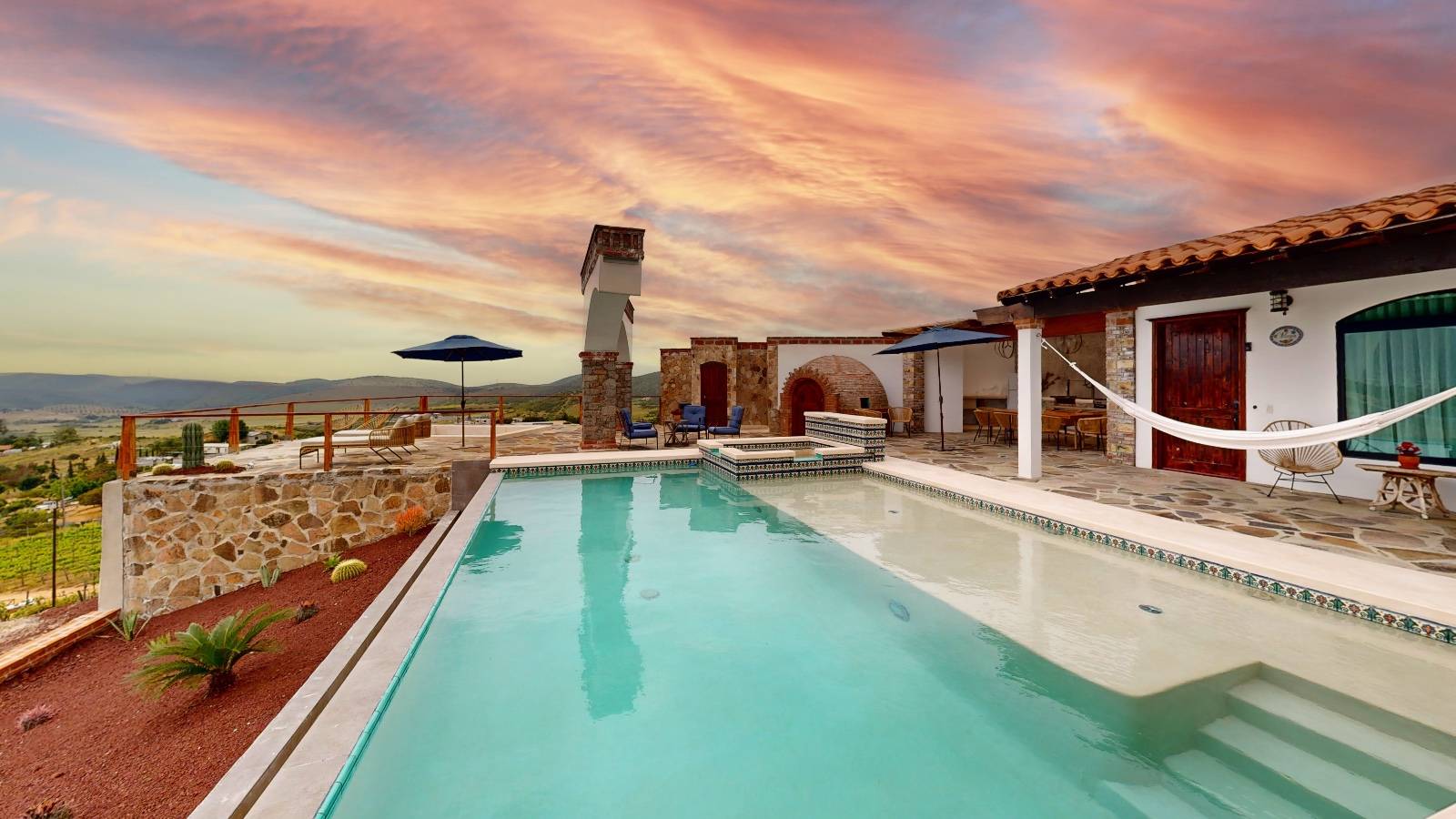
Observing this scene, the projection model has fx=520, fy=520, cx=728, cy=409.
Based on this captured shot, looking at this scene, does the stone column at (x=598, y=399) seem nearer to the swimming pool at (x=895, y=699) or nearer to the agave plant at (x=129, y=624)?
the swimming pool at (x=895, y=699)

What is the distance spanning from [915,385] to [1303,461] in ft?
26.4

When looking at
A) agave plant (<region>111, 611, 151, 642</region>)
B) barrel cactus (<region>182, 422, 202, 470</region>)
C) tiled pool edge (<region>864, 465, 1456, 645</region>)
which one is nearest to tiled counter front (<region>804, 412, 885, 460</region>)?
tiled pool edge (<region>864, 465, 1456, 645</region>)

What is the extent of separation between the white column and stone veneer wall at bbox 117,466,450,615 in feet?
28.7

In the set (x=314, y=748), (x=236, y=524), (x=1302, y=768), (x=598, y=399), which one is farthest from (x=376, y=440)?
(x=1302, y=768)

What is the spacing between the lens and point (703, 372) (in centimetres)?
1518

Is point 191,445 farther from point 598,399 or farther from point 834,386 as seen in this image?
point 834,386

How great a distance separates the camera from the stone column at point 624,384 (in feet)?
39.0

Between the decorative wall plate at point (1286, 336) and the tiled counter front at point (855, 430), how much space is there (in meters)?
4.94

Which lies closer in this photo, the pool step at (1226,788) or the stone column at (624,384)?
the pool step at (1226,788)

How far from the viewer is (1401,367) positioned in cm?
564


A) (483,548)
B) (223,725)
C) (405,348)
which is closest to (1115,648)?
(483,548)

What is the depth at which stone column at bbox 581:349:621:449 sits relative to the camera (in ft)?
33.8

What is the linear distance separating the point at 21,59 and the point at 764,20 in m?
10.6

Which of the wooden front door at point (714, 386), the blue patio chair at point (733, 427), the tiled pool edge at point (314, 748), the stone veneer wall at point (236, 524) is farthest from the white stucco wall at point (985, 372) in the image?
the tiled pool edge at point (314, 748)
